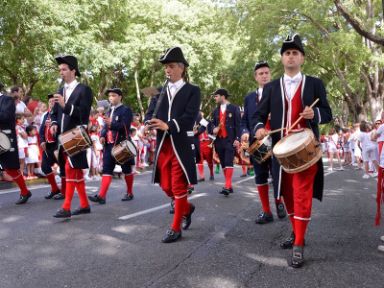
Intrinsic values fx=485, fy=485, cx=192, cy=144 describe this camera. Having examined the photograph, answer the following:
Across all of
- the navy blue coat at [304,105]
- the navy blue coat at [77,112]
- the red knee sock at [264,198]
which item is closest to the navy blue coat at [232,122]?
the red knee sock at [264,198]

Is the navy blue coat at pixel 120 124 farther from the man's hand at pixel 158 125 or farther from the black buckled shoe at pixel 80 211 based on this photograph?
the man's hand at pixel 158 125

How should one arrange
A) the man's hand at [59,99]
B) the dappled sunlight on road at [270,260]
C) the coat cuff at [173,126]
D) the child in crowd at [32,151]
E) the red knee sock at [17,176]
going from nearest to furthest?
the dappled sunlight on road at [270,260]
the coat cuff at [173,126]
the man's hand at [59,99]
the red knee sock at [17,176]
the child in crowd at [32,151]

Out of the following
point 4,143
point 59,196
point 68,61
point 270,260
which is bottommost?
point 270,260

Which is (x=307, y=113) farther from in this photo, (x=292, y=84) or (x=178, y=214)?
(x=178, y=214)

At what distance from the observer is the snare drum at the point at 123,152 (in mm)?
8055

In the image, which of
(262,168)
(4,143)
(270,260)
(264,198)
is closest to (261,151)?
(262,168)

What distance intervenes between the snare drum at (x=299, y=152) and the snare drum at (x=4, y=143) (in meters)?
4.83

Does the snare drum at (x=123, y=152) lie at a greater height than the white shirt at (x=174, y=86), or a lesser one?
lesser

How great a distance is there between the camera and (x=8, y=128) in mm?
8141

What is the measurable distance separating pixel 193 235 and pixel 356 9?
17143 millimetres

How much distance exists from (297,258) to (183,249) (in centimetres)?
119

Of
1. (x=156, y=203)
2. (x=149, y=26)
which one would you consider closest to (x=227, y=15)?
(x=149, y=26)

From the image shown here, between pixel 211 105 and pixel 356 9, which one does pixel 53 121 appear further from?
pixel 211 105

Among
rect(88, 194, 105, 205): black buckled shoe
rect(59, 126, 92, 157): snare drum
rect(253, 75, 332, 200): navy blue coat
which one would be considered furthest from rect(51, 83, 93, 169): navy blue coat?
rect(253, 75, 332, 200): navy blue coat
